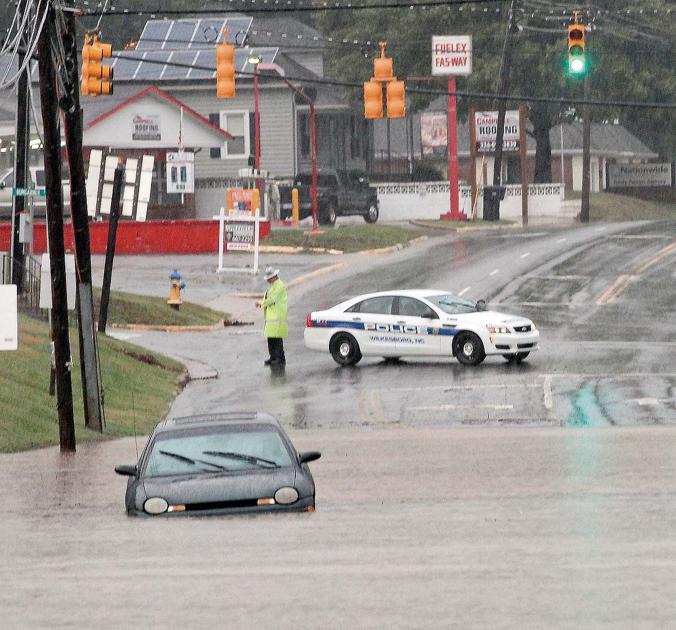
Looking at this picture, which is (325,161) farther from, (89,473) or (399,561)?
(399,561)

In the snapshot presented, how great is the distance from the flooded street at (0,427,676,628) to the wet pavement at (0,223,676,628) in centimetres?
3

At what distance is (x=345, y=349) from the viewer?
106 ft

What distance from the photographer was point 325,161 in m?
85.7

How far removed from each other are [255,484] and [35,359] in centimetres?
1539

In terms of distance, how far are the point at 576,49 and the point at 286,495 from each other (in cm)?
1854

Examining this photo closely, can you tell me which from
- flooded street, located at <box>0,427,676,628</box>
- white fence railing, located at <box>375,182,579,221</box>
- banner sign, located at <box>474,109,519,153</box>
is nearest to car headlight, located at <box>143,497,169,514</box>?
flooded street, located at <box>0,427,676,628</box>

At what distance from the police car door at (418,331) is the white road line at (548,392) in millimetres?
2898

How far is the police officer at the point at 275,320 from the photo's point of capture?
31875 mm

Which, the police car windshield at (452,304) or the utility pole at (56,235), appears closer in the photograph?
the utility pole at (56,235)

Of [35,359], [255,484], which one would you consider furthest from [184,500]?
[35,359]

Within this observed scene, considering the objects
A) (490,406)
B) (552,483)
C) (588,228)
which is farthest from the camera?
(588,228)

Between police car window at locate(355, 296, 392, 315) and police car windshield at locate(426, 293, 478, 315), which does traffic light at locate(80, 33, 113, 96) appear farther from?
police car windshield at locate(426, 293, 478, 315)

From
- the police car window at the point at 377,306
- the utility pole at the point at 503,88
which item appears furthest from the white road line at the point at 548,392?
the utility pole at the point at 503,88

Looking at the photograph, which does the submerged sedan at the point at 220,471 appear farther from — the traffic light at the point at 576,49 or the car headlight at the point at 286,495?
the traffic light at the point at 576,49
